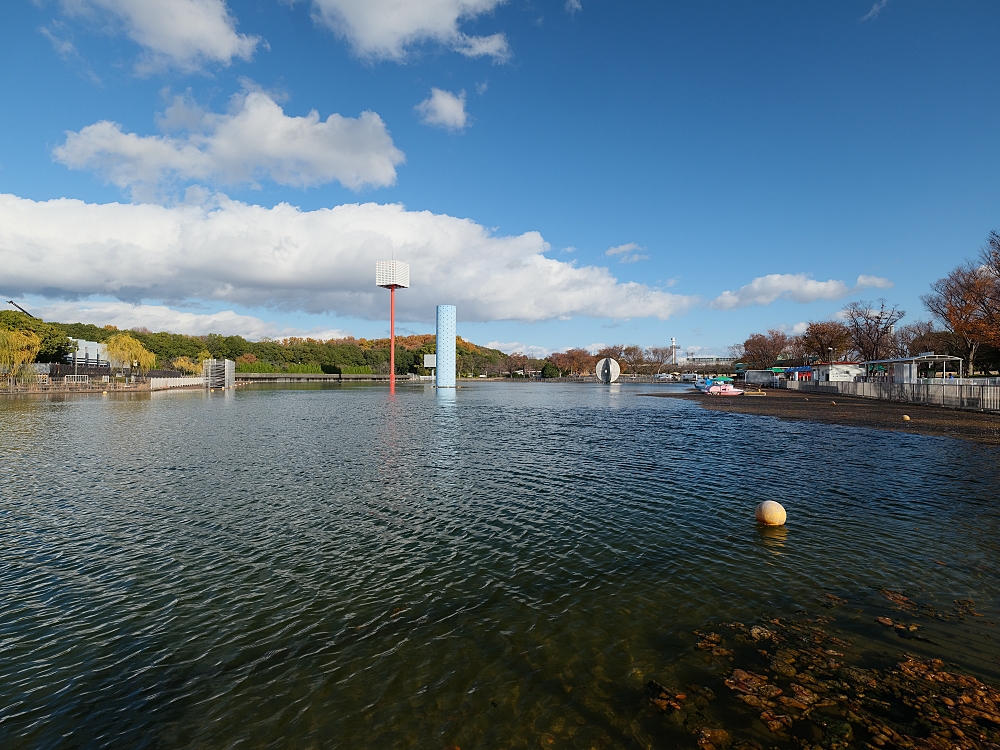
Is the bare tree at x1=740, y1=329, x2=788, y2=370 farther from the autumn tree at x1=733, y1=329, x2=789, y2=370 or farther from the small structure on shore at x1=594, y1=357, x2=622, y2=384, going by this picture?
the small structure on shore at x1=594, y1=357, x2=622, y2=384

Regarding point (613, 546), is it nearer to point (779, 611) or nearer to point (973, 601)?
point (779, 611)

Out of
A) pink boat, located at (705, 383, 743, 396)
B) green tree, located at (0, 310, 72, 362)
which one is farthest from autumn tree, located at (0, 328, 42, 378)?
pink boat, located at (705, 383, 743, 396)

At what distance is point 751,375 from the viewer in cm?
10894

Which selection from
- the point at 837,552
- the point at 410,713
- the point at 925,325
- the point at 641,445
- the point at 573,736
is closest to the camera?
the point at 573,736

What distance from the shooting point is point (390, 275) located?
4486 inches

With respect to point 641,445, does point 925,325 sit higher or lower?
higher

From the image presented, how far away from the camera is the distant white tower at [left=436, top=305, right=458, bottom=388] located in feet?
371

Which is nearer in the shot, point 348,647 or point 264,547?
point 348,647

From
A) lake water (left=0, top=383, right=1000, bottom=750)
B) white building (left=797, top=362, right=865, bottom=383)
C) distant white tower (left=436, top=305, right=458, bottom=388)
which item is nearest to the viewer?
lake water (left=0, top=383, right=1000, bottom=750)

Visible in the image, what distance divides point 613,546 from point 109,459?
2052 cm

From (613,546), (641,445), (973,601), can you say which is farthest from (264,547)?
(641,445)

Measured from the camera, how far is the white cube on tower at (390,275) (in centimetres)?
11325

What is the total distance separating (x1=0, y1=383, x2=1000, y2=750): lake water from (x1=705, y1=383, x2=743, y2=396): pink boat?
176 ft

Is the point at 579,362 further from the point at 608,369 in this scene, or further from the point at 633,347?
the point at 608,369
